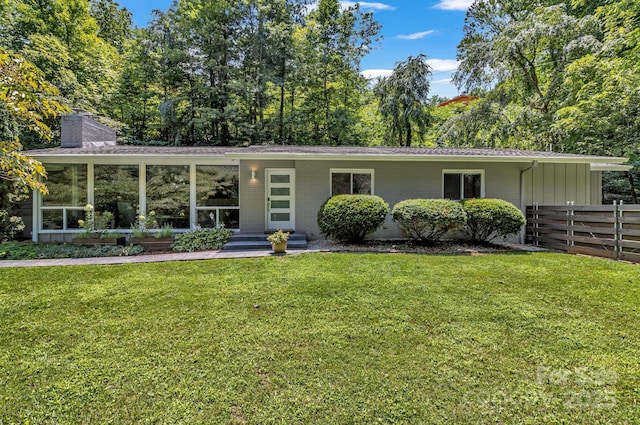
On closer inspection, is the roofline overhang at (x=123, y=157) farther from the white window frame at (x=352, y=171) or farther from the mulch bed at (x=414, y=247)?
the mulch bed at (x=414, y=247)

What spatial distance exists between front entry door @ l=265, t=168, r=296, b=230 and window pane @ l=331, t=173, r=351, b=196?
4.10 feet

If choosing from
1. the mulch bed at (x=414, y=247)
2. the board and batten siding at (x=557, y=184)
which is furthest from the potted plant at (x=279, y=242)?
the board and batten siding at (x=557, y=184)

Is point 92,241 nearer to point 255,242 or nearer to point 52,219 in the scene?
point 52,219

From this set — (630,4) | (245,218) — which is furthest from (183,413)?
(630,4)

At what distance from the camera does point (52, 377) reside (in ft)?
8.70

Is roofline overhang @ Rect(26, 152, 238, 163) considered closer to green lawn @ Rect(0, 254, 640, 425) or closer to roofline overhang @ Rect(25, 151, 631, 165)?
roofline overhang @ Rect(25, 151, 631, 165)

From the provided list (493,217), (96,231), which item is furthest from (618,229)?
(96,231)

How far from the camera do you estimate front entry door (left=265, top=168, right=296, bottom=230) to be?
9.60 meters

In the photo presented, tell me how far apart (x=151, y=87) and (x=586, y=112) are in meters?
22.1

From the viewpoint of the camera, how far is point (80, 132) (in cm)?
1080

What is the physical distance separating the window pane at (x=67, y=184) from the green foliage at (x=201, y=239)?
3.45 metres

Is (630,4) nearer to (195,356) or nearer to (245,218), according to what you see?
(245,218)

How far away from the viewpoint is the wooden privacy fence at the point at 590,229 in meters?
6.68

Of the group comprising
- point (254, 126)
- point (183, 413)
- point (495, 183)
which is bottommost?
point (183, 413)
